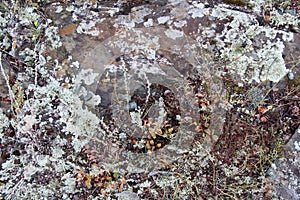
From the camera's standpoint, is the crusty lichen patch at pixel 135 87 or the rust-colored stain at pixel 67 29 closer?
the crusty lichen patch at pixel 135 87

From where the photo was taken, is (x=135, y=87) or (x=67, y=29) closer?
(x=135, y=87)

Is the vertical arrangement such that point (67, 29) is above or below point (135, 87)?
above

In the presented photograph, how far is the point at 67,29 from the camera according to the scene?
14.1ft

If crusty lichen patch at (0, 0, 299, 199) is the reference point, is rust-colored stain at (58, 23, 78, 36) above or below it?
above

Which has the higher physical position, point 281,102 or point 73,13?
point 73,13

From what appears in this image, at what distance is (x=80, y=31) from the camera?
428 centimetres

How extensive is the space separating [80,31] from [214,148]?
1.93m

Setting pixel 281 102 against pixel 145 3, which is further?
pixel 145 3

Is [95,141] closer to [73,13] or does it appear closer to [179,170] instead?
[179,170]

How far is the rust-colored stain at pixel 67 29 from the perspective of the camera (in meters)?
4.28

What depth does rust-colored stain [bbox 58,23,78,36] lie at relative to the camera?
168 inches

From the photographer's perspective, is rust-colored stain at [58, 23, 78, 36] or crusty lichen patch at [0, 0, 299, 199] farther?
rust-colored stain at [58, 23, 78, 36]

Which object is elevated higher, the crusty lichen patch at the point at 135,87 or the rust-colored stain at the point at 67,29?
the rust-colored stain at the point at 67,29

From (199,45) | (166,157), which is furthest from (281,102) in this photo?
(166,157)
